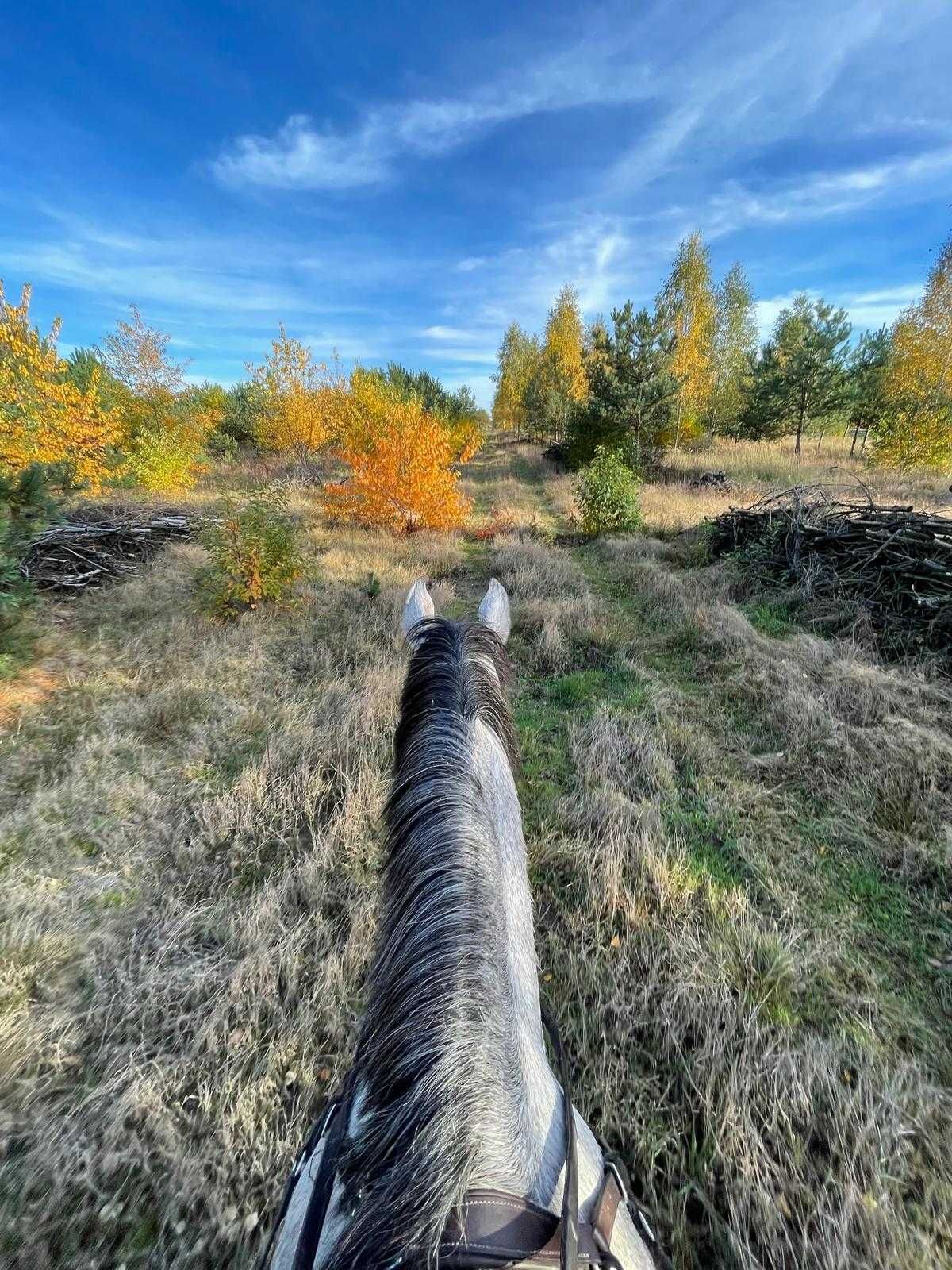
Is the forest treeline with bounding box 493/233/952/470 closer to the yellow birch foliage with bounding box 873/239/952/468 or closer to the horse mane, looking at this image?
the yellow birch foliage with bounding box 873/239/952/468

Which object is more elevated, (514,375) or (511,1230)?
(514,375)

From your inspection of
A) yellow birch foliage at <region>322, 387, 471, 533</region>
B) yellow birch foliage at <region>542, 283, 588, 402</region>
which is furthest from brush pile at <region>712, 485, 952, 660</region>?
yellow birch foliage at <region>542, 283, 588, 402</region>

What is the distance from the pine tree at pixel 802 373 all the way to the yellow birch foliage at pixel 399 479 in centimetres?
1593

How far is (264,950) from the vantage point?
2.01 meters

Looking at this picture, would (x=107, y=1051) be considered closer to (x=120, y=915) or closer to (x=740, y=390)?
(x=120, y=915)

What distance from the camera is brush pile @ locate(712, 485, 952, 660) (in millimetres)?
4547

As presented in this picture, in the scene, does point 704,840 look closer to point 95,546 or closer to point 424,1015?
point 424,1015

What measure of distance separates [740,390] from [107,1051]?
2688 cm

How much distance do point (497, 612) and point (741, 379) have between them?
83.3 feet

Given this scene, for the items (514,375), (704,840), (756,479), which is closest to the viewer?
(704,840)

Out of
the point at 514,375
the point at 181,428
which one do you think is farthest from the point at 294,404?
the point at 514,375

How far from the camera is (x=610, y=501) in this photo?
998 centimetres

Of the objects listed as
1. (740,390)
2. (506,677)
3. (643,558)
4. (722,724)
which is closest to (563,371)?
(740,390)

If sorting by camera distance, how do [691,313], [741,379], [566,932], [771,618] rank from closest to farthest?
1. [566,932]
2. [771,618]
3. [691,313]
4. [741,379]
